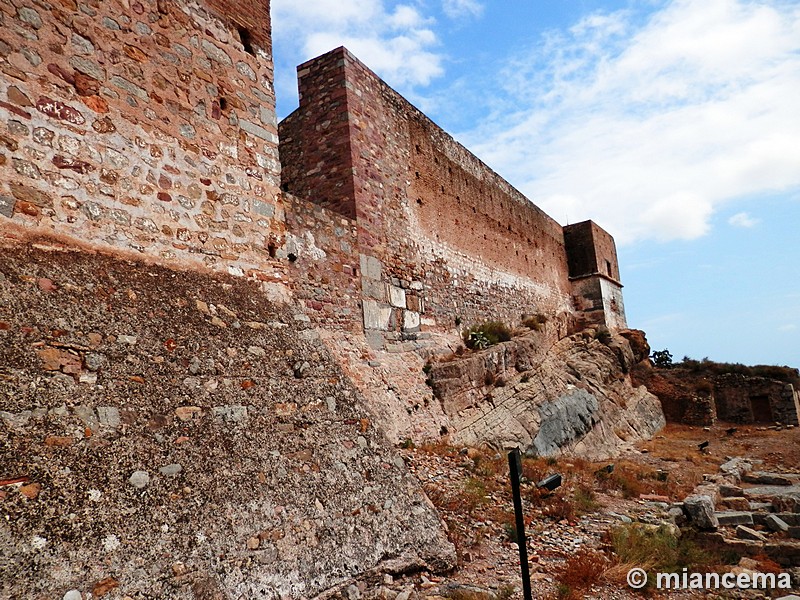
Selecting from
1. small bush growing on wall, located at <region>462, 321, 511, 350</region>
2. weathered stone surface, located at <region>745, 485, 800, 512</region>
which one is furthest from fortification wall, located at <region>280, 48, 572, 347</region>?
weathered stone surface, located at <region>745, 485, 800, 512</region>

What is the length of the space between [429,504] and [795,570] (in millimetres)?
4621

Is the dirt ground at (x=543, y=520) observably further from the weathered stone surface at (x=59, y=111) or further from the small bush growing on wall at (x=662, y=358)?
the small bush growing on wall at (x=662, y=358)

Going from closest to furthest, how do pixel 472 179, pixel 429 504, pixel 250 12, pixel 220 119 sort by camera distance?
pixel 429 504 < pixel 220 119 < pixel 250 12 < pixel 472 179

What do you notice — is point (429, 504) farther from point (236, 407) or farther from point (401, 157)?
point (401, 157)

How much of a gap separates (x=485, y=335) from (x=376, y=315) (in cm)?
431

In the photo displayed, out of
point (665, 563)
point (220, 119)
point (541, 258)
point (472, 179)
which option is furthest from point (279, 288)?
point (541, 258)

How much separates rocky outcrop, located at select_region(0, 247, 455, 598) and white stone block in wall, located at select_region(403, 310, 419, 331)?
4.70 m

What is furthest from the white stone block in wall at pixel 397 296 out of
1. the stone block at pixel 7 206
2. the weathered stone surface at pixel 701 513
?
the stone block at pixel 7 206

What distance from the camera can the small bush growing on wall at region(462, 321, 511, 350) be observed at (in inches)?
472

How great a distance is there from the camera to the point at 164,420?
3.54 meters

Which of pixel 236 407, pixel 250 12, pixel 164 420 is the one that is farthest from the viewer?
pixel 250 12

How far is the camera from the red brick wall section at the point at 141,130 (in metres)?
3.85

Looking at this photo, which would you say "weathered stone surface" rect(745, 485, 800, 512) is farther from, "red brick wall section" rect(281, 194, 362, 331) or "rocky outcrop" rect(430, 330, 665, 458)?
"red brick wall section" rect(281, 194, 362, 331)

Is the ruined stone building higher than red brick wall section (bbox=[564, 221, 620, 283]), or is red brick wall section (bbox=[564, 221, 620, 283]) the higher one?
red brick wall section (bbox=[564, 221, 620, 283])
